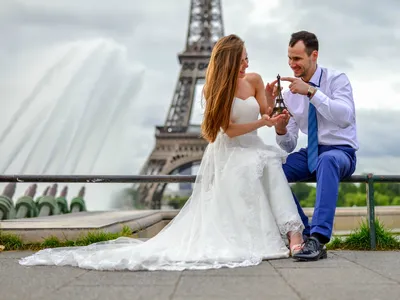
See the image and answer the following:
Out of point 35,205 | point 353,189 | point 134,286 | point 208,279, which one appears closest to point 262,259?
point 208,279

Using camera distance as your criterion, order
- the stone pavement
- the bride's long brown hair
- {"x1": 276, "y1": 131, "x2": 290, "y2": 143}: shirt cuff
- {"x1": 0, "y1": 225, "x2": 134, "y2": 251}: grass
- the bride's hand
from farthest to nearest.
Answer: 1. {"x1": 0, "y1": 225, "x2": 134, "y2": 251}: grass
2. {"x1": 276, "y1": 131, "x2": 290, "y2": 143}: shirt cuff
3. the bride's long brown hair
4. the bride's hand
5. the stone pavement

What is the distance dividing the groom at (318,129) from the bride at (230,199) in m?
0.28

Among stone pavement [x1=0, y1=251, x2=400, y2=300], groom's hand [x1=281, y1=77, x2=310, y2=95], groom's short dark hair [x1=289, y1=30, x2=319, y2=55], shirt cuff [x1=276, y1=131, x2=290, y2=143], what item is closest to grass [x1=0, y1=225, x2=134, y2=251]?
stone pavement [x1=0, y1=251, x2=400, y2=300]

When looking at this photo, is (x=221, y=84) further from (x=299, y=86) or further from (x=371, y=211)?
(x=371, y=211)

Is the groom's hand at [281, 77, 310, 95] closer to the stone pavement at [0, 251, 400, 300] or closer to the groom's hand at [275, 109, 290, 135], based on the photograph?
the groom's hand at [275, 109, 290, 135]

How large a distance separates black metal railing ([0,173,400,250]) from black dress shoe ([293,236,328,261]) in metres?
0.93

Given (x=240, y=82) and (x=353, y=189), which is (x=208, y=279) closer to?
(x=240, y=82)

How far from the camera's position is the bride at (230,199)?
4539 millimetres

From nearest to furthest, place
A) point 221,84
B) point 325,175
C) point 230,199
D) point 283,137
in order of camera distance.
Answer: point 325,175
point 230,199
point 221,84
point 283,137

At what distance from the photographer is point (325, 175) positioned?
4.83 metres

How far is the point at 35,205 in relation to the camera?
14.1 meters

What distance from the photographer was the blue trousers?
4.71 metres

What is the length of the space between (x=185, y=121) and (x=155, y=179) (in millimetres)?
34207

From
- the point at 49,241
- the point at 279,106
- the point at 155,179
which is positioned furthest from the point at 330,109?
the point at 49,241
